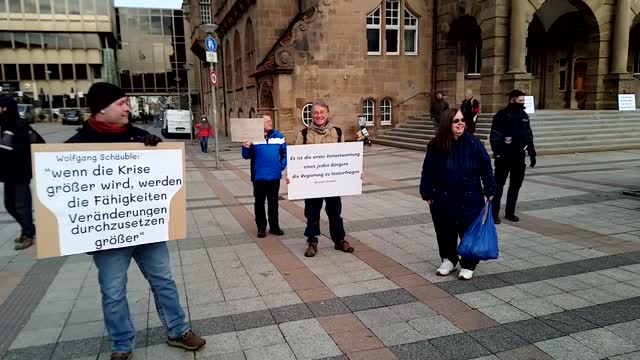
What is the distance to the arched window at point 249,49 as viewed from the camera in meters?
26.0

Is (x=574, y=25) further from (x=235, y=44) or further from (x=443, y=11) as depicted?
(x=235, y=44)

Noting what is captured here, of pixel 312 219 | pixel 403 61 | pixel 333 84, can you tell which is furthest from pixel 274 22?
pixel 312 219

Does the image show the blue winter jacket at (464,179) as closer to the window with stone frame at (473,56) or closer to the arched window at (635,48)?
the window with stone frame at (473,56)

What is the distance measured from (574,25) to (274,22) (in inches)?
609

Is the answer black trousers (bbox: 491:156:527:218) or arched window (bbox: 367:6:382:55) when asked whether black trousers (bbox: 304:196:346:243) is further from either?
arched window (bbox: 367:6:382:55)

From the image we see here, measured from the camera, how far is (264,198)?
7004mm

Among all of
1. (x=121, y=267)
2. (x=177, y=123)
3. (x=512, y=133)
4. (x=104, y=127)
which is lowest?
(x=121, y=267)

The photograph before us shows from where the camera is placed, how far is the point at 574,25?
79.9 ft

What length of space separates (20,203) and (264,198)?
349 centimetres

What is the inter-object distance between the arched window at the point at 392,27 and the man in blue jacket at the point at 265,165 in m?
17.3

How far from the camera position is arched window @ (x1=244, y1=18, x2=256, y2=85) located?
26.0 m

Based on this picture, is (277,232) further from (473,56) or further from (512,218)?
(473,56)

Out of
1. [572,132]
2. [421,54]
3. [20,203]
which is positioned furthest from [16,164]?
[421,54]

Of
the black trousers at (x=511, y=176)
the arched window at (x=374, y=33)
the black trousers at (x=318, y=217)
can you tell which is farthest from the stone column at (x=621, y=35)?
the black trousers at (x=318, y=217)
